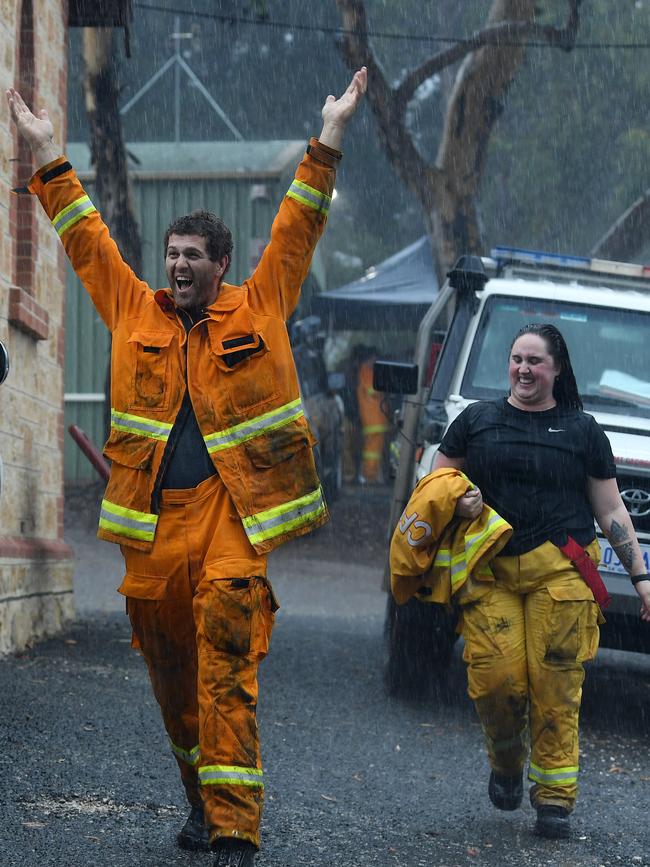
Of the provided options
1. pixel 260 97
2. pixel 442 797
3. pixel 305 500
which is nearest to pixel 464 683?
pixel 442 797

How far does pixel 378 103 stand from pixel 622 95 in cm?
2181

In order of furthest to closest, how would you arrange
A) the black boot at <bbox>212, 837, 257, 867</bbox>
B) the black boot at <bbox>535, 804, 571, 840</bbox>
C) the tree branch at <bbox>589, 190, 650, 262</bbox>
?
1. the tree branch at <bbox>589, 190, 650, 262</bbox>
2. the black boot at <bbox>535, 804, 571, 840</bbox>
3. the black boot at <bbox>212, 837, 257, 867</bbox>

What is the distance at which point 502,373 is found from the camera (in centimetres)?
823

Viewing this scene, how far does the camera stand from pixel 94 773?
589 cm

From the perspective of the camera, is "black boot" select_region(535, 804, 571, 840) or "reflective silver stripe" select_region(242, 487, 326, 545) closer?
"reflective silver stripe" select_region(242, 487, 326, 545)

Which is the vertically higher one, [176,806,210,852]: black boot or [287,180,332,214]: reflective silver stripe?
[287,180,332,214]: reflective silver stripe

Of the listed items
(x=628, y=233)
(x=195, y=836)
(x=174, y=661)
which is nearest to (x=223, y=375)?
(x=174, y=661)

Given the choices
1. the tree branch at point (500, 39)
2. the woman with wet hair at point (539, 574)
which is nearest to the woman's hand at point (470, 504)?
the woman with wet hair at point (539, 574)

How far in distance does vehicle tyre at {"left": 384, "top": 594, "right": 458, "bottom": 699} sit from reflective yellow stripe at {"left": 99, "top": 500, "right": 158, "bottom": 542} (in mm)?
3206

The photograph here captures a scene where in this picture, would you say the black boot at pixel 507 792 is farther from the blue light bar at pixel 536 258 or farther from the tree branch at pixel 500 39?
the tree branch at pixel 500 39

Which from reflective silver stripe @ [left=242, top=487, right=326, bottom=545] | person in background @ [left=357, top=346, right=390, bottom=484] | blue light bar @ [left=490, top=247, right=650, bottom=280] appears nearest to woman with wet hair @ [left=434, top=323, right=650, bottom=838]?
reflective silver stripe @ [left=242, top=487, right=326, bottom=545]

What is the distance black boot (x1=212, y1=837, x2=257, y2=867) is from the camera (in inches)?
168

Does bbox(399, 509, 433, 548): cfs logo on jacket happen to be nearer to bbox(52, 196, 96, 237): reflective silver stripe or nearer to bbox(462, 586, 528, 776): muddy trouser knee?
bbox(462, 586, 528, 776): muddy trouser knee

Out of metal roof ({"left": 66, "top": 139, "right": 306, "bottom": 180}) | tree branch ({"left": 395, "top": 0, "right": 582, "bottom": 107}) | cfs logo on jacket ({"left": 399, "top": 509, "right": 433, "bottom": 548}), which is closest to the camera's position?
cfs logo on jacket ({"left": 399, "top": 509, "right": 433, "bottom": 548})
